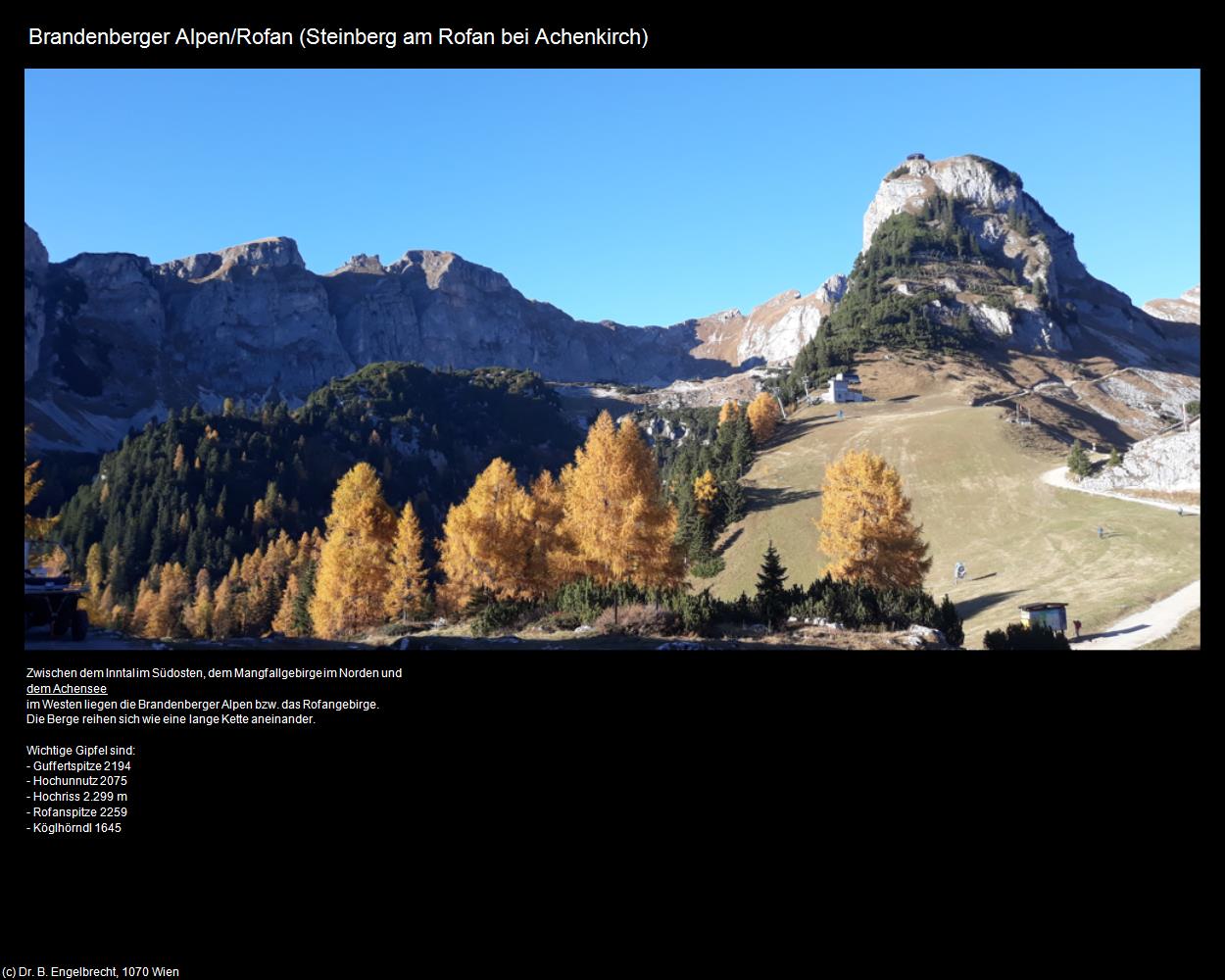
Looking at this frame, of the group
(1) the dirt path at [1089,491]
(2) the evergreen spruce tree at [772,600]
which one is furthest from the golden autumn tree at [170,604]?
(1) the dirt path at [1089,491]

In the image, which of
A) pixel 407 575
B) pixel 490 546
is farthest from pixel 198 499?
pixel 490 546

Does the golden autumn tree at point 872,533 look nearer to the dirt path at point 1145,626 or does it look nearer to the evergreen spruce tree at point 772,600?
the dirt path at point 1145,626

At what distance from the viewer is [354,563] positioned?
41.5m

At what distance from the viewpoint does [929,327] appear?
199750 millimetres

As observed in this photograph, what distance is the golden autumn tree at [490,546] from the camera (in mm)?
39094

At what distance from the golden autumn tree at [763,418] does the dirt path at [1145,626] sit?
81.7m

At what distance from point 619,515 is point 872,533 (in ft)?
50.2

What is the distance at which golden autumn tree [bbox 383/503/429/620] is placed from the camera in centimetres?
4162

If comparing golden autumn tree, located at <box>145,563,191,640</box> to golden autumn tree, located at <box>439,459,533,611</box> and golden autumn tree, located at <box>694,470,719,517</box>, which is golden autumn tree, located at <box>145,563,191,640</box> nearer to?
golden autumn tree, located at <box>694,470,719,517</box>

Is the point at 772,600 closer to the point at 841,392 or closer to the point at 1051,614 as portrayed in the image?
the point at 1051,614

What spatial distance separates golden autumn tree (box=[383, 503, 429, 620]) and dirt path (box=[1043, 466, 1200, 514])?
52.5 meters

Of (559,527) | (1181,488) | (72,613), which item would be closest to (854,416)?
(1181,488)
